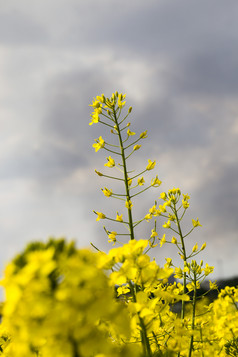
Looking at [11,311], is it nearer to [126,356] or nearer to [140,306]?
[126,356]

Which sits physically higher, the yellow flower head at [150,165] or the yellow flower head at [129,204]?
the yellow flower head at [150,165]

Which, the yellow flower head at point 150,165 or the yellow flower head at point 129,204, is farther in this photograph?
the yellow flower head at point 150,165

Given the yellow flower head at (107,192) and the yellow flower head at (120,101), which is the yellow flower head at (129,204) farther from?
the yellow flower head at (120,101)

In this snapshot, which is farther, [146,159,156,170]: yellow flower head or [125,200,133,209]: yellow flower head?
[146,159,156,170]: yellow flower head

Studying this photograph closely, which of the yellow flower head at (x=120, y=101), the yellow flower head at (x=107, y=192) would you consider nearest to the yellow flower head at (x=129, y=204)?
the yellow flower head at (x=107, y=192)

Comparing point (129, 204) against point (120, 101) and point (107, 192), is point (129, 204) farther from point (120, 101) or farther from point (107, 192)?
point (120, 101)

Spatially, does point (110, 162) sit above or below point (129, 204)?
above

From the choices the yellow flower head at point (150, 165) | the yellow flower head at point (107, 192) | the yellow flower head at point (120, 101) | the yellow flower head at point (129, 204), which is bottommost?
the yellow flower head at point (129, 204)

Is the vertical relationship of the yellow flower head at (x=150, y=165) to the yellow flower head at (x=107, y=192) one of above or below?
above

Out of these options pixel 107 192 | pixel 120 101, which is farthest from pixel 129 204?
pixel 120 101

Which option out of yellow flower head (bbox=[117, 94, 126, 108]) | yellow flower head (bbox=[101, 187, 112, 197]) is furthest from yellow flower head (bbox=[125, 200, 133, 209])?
yellow flower head (bbox=[117, 94, 126, 108])

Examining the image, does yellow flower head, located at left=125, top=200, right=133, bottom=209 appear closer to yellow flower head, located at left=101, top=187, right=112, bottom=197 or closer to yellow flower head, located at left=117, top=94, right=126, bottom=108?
yellow flower head, located at left=101, top=187, right=112, bottom=197

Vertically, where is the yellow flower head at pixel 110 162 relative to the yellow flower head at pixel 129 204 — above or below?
above

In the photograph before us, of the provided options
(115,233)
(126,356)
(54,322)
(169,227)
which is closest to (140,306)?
(126,356)
